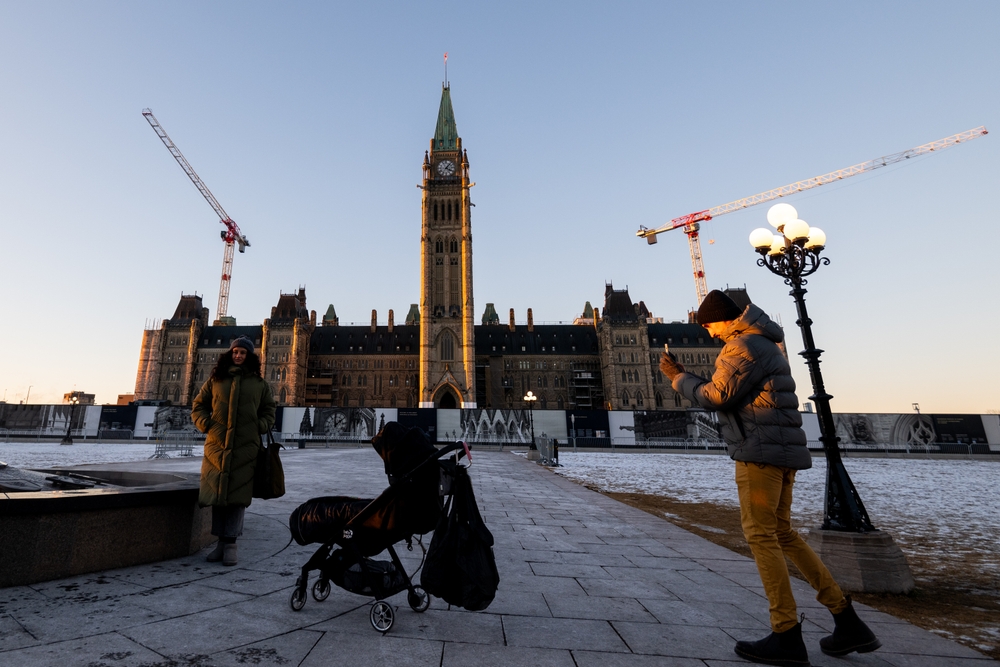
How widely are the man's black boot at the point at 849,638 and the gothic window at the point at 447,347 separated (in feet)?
201

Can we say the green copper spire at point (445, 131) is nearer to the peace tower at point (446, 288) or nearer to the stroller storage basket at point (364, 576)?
the peace tower at point (446, 288)

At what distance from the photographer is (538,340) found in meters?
82.0

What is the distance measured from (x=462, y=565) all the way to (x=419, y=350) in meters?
72.4

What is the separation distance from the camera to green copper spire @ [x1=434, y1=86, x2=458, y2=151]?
3086 inches

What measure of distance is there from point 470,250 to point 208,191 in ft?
194

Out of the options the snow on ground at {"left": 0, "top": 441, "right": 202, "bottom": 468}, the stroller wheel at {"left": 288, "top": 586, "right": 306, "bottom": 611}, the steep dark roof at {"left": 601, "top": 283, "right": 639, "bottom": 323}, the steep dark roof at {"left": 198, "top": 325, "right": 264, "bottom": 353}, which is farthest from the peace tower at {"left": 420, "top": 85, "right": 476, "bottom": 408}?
the stroller wheel at {"left": 288, "top": 586, "right": 306, "bottom": 611}

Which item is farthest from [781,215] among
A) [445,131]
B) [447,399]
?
[445,131]

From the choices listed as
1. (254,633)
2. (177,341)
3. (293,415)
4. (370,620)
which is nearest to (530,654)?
(370,620)

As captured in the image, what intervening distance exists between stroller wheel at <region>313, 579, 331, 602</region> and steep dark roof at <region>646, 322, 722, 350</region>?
80.0 metres

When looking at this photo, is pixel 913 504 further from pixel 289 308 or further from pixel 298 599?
pixel 289 308

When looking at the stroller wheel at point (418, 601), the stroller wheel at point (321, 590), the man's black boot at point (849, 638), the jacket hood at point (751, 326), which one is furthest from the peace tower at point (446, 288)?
the man's black boot at point (849, 638)

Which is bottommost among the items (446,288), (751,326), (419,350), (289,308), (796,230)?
(751,326)

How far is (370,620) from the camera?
129 inches

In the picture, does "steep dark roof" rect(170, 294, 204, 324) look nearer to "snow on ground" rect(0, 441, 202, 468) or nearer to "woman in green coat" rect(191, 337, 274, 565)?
"snow on ground" rect(0, 441, 202, 468)
